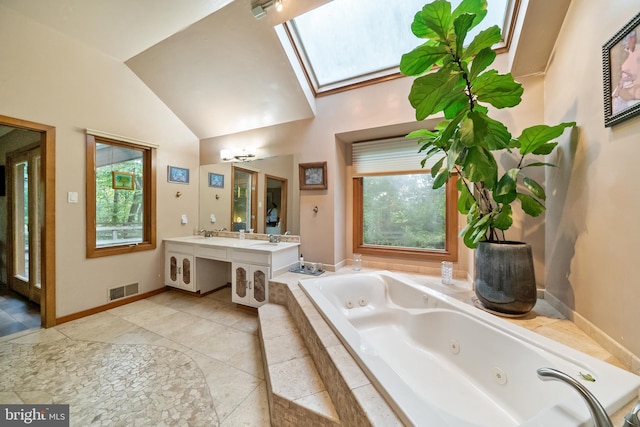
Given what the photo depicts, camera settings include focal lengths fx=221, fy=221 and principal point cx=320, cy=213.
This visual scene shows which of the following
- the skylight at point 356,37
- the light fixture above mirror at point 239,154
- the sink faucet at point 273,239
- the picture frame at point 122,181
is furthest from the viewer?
the light fixture above mirror at point 239,154

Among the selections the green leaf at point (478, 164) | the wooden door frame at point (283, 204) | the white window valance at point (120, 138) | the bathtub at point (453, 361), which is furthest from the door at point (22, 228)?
the green leaf at point (478, 164)

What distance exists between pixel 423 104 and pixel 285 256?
205cm

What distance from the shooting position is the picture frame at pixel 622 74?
0.97 meters

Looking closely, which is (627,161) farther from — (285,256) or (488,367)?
(285,256)

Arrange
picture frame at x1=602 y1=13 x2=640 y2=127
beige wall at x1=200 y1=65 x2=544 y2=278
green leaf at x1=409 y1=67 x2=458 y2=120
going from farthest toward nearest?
beige wall at x1=200 y1=65 x2=544 y2=278, green leaf at x1=409 y1=67 x2=458 y2=120, picture frame at x1=602 y1=13 x2=640 y2=127

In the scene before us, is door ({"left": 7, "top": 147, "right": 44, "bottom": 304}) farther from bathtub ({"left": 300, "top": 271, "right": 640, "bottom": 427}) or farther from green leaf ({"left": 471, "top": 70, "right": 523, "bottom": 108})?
green leaf ({"left": 471, "top": 70, "right": 523, "bottom": 108})

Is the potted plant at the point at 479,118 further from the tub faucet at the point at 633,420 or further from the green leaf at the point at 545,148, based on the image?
the tub faucet at the point at 633,420

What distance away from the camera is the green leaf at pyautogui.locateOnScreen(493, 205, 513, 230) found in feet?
4.84

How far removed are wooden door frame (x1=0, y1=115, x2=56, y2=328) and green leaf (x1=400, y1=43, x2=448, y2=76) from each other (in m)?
3.30

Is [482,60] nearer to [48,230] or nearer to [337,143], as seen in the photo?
[337,143]

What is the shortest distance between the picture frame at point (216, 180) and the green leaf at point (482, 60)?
324 cm

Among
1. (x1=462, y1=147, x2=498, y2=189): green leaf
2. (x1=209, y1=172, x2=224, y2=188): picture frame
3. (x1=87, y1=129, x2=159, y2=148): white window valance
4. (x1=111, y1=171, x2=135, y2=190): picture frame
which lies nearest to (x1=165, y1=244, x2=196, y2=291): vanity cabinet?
(x1=111, y1=171, x2=135, y2=190): picture frame

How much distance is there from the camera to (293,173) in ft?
9.64

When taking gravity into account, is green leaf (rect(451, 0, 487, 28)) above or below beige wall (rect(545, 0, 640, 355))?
above
